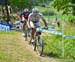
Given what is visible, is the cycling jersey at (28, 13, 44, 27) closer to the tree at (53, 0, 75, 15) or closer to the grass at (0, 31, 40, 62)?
the grass at (0, 31, 40, 62)

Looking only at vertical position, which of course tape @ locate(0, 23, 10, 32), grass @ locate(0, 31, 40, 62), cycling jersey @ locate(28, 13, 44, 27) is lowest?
course tape @ locate(0, 23, 10, 32)

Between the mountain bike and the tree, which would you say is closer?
the mountain bike

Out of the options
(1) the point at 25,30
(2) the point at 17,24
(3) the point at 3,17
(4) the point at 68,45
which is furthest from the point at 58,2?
(4) the point at 68,45

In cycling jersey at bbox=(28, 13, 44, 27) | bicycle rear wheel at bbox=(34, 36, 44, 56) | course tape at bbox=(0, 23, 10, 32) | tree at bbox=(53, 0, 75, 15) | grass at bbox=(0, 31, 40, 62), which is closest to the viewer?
grass at bbox=(0, 31, 40, 62)

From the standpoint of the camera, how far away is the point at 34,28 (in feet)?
39.9

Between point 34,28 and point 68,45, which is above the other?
point 34,28

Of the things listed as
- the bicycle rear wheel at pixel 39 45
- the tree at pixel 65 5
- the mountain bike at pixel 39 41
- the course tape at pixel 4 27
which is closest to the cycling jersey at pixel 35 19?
the mountain bike at pixel 39 41

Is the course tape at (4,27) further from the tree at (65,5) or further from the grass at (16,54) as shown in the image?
the grass at (16,54)

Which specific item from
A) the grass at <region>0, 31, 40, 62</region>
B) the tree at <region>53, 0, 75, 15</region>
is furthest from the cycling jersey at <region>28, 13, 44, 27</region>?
the tree at <region>53, 0, 75, 15</region>

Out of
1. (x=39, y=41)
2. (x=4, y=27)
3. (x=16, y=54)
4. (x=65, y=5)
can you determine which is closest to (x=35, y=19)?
(x=39, y=41)

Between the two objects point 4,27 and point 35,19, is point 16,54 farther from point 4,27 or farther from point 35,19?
point 4,27

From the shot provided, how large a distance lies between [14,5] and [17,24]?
10.6 meters

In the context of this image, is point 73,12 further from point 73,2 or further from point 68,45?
point 68,45

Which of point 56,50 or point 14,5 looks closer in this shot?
point 56,50
